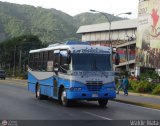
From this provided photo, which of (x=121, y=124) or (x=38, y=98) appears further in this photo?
(x=38, y=98)

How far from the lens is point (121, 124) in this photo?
13906 millimetres

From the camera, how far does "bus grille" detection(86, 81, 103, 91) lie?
19.9 m

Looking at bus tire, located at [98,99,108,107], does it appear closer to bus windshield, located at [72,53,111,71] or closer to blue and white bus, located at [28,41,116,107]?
blue and white bus, located at [28,41,116,107]

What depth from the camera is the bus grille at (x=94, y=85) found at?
19859mm

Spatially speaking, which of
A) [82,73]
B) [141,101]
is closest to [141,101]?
[141,101]

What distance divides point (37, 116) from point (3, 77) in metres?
61.1

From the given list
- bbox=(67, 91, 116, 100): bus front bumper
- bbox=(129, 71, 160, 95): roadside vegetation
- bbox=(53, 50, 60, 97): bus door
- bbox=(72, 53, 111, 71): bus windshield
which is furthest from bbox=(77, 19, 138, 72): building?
bbox=(67, 91, 116, 100): bus front bumper

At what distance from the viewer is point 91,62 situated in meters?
20.2

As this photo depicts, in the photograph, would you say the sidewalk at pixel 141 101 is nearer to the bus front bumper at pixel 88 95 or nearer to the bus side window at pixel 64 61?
the bus front bumper at pixel 88 95

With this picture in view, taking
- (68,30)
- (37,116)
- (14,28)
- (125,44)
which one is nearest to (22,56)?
(125,44)

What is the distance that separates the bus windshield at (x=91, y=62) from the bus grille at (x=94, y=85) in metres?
0.61

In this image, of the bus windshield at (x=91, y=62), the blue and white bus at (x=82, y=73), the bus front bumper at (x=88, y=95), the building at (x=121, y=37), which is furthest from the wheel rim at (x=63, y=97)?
the building at (x=121, y=37)

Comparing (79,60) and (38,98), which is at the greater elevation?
(79,60)

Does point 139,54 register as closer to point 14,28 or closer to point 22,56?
point 22,56
